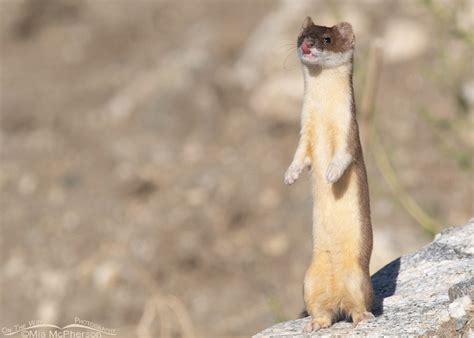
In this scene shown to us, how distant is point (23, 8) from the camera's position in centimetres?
1562

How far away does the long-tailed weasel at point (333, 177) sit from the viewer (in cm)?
499

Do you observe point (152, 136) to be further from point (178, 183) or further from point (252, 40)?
point (252, 40)

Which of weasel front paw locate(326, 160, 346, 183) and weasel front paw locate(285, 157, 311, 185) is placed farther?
weasel front paw locate(285, 157, 311, 185)

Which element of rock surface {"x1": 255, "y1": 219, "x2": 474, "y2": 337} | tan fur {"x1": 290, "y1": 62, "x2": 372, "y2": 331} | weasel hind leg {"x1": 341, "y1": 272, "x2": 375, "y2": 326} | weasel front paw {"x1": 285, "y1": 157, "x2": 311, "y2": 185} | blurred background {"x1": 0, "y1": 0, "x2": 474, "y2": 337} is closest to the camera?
rock surface {"x1": 255, "y1": 219, "x2": 474, "y2": 337}

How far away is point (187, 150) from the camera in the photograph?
44.5 feet

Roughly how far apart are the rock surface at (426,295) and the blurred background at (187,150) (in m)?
3.93

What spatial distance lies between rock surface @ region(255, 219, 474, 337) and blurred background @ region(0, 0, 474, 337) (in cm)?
393

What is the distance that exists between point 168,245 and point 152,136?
216 centimetres

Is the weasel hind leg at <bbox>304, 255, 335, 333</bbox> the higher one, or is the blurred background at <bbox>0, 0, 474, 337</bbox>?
the blurred background at <bbox>0, 0, 474, 337</bbox>

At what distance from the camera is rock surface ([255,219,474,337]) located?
14.6 feet

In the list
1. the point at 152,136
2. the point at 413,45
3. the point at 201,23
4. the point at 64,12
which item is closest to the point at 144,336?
the point at 152,136

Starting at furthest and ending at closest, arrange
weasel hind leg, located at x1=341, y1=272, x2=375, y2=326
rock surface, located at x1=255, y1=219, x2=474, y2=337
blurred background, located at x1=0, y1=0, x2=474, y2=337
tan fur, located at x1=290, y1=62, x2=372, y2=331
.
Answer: blurred background, located at x1=0, y1=0, x2=474, y2=337 < tan fur, located at x1=290, y1=62, x2=372, y2=331 < weasel hind leg, located at x1=341, y1=272, x2=375, y2=326 < rock surface, located at x1=255, y1=219, x2=474, y2=337

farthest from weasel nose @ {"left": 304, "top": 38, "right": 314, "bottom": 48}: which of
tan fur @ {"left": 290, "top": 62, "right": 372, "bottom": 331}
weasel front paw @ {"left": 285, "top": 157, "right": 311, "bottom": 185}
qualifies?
weasel front paw @ {"left": 285, "top": 157, "right": 311, "bottom": 185}

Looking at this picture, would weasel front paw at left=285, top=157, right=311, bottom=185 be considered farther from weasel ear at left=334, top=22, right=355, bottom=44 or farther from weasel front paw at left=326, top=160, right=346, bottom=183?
weasel ear at left=334, top=22, right=355, bottom=44
